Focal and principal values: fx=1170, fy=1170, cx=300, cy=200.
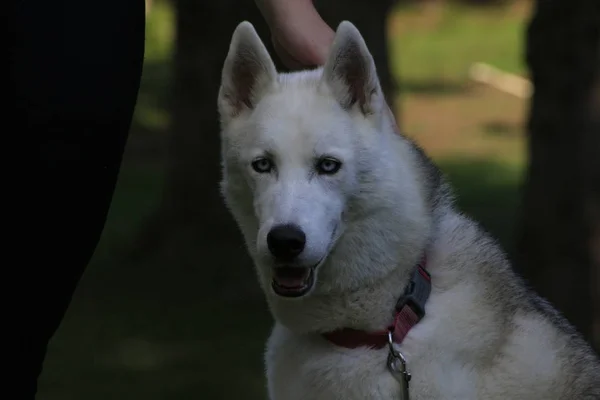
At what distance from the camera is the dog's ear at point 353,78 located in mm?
3418

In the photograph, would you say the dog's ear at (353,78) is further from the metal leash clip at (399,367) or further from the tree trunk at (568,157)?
the tree trunk at (568,157)

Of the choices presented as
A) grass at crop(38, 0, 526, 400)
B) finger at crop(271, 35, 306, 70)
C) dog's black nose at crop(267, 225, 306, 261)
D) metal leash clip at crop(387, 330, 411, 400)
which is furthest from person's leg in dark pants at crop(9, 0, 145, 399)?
grass at crop(38, 0, 526, 400)

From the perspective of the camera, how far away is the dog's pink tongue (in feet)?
11.0

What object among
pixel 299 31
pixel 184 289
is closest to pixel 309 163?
pixel 299 31

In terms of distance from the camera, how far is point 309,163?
3305mm

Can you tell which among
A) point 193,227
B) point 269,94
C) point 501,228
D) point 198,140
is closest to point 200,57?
point 198,140

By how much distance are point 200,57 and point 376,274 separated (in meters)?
5.34

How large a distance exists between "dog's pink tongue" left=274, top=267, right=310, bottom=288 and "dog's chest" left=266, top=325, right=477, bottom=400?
284 millimetres

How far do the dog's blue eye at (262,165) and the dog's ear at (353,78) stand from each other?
0.29m

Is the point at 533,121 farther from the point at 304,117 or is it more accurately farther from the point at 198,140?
the point at 304,117

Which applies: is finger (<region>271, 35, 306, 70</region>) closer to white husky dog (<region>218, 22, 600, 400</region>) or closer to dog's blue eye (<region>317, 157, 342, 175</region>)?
white husky dog (<region>218, 22, 600, 400</region>)

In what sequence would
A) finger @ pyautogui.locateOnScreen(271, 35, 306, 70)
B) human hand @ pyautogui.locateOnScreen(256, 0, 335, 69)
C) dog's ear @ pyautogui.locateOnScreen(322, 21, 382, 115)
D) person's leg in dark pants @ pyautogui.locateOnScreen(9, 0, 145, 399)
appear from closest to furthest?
person's leg in dark pants @ pyautogui.locateOnScreen(9, 0, 145, 399)
dog's ear @ pyautogui.locateOnScreen(322, 21, 382, 115)
human hand @ pyautogui.locateOnScreen(256, 0, 335, 69)
finger @ pyautogui.locateOnScreen(271, 35, 306, 70)

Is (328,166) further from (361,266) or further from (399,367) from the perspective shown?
(399,367)

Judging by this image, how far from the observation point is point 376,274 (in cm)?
348
